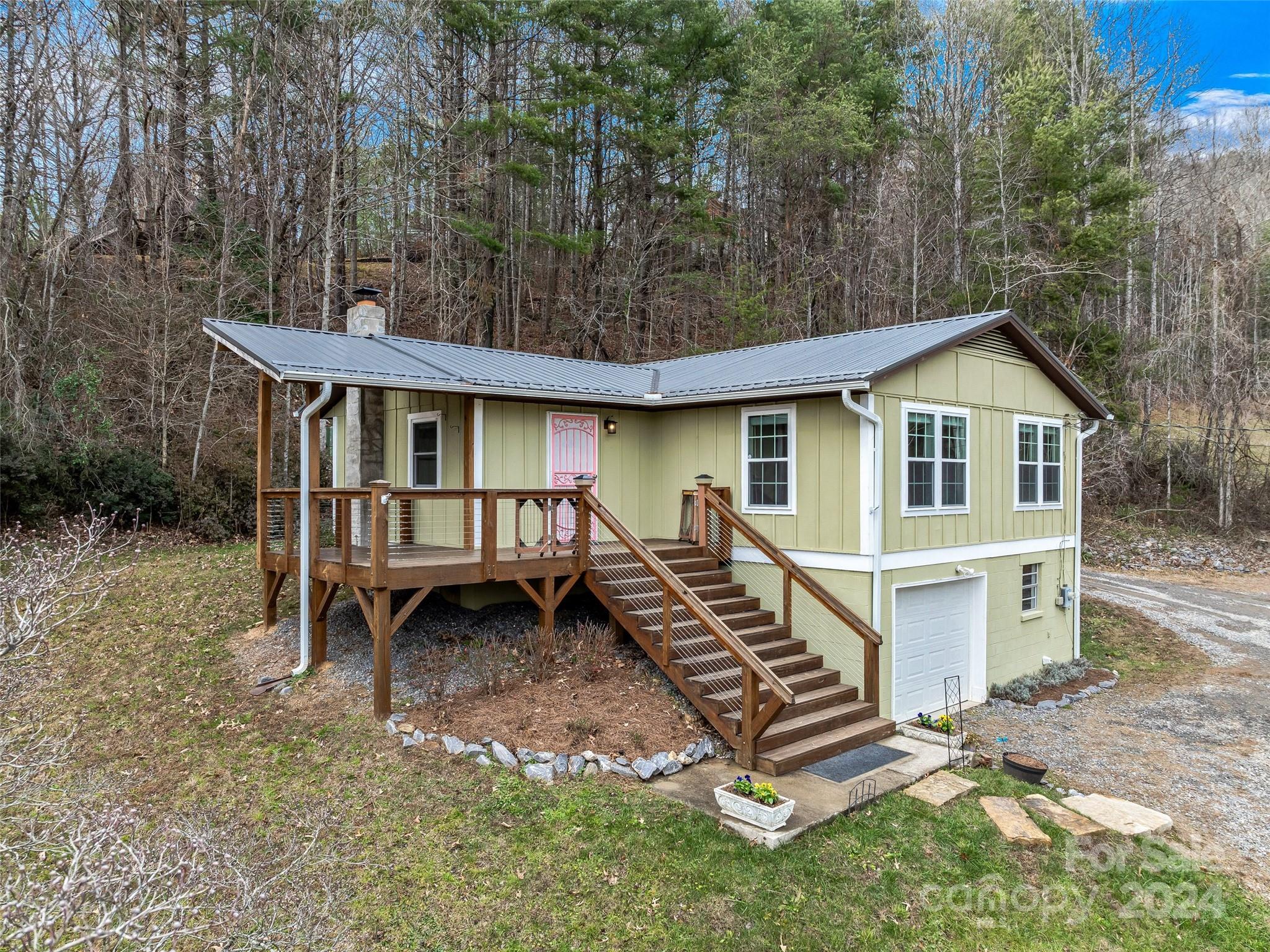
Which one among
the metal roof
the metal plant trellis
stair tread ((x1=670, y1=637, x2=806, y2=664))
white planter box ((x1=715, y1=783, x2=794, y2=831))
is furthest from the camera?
the metal plant trellis

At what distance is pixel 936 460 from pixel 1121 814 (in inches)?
178

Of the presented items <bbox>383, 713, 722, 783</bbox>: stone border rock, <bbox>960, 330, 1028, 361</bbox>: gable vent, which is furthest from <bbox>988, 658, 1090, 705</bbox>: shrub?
<bbox>383, 713, 722, 783</bbox>: stone border rock

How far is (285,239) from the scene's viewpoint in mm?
17984

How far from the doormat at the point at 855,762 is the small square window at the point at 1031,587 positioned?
18.3ft

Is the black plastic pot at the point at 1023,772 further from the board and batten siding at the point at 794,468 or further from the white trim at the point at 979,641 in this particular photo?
the white trim at the point at 979,641

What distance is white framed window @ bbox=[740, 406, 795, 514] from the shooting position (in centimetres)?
953

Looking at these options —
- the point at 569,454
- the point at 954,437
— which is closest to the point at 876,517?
the point at 954,437

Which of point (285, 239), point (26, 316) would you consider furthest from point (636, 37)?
point (26, 316)

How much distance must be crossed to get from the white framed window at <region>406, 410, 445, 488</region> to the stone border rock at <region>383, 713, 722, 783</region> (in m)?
4.22

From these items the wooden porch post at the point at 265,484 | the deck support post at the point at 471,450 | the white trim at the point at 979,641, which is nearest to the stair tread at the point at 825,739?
the white trim at the point at 979,641

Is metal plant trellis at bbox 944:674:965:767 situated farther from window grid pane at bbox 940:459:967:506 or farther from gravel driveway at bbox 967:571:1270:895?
window grid pane at bbox 940:459:967:506

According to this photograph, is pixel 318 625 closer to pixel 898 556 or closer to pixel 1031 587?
pixel 898 556

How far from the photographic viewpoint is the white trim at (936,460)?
9.10 meters

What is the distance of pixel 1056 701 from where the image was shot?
1063cm
